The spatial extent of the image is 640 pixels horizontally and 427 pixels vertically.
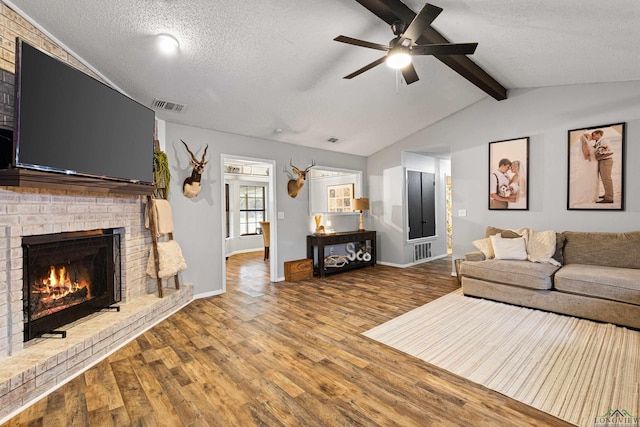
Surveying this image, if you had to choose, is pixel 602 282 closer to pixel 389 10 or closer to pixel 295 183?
pixel 389 10

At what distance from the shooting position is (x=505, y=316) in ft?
11.1

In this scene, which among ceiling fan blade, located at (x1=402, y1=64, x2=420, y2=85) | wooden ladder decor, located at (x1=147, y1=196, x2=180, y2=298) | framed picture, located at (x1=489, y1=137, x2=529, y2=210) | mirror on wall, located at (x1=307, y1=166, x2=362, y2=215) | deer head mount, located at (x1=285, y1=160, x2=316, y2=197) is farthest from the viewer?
mirror on wall, located at (x1=307, y1=166, x2=362, y2=215)

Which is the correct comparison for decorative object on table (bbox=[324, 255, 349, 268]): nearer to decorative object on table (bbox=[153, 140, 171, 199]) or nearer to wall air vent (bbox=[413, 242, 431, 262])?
wall air vent (bbox=[413, 242, 431, 262])

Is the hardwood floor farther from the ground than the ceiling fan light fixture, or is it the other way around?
the ceiling fan light fixture

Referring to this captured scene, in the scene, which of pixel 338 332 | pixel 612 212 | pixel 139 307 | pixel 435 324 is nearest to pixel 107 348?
pixel 139 307

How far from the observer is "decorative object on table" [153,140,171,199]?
142 inches

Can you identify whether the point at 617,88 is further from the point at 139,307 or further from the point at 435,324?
the point at 139,307

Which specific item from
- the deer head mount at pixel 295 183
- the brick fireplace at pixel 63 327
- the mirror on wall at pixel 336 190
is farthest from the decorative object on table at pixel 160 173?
the mirror on wall at pixel 336 190

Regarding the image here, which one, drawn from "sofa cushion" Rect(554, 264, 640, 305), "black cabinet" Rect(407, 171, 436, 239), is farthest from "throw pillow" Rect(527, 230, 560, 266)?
"black cabinet" Rect(407, 171, 436, 239)

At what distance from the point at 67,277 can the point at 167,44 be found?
7.56ft

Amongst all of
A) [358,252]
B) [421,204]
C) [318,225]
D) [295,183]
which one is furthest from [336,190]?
[421,204]

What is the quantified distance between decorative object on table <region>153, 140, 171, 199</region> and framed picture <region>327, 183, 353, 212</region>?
11.9 feet

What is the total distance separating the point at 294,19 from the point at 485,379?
328 centimetres

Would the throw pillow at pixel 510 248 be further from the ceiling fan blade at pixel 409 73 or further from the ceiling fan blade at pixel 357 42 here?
the ceiling fan blade at pixel 357 42
